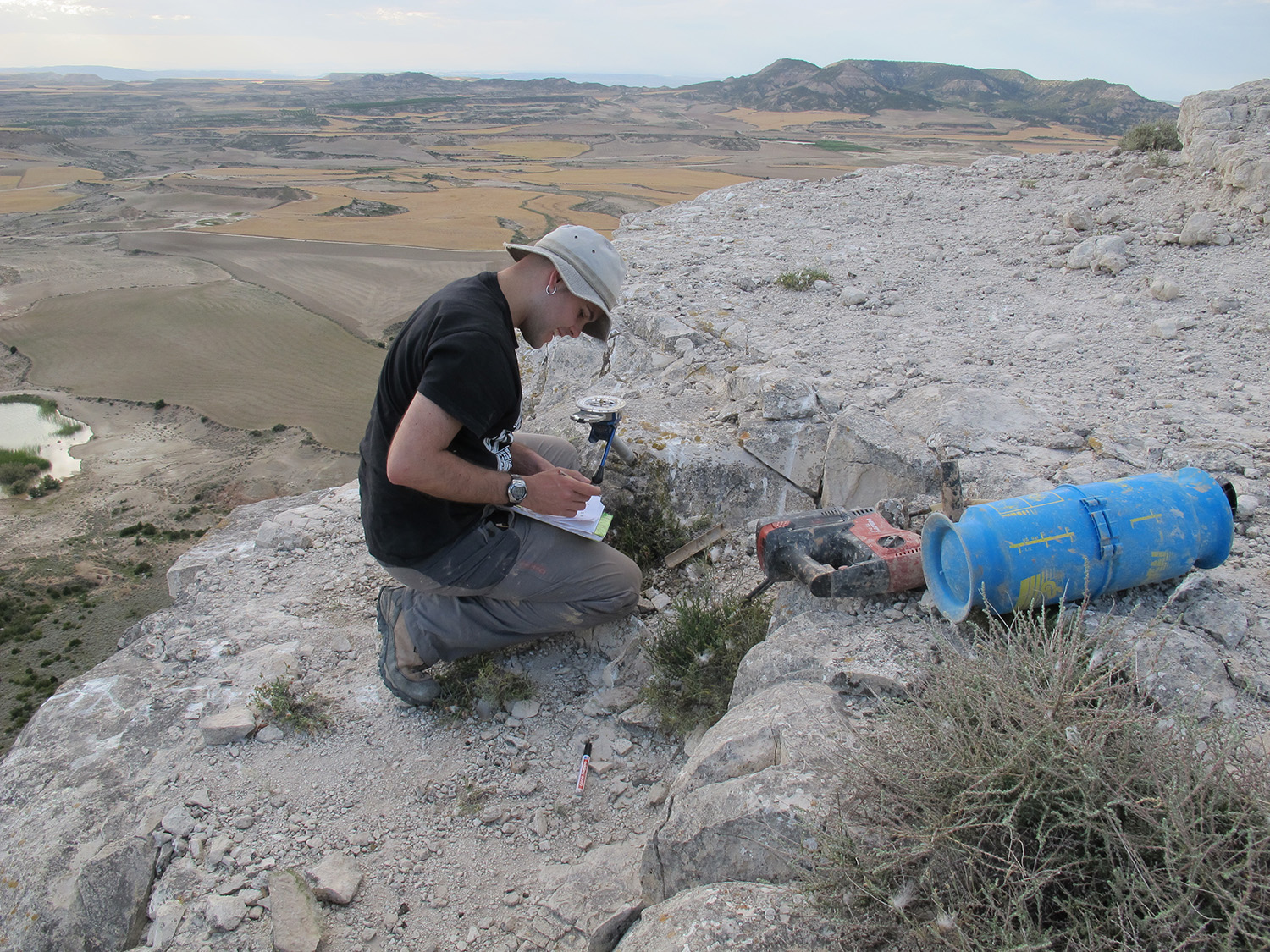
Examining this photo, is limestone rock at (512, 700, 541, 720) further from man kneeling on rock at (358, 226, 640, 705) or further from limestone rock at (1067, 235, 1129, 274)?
limestone rock at (1067, 235, 1129, 274)

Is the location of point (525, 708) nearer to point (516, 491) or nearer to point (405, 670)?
point (405, 670)

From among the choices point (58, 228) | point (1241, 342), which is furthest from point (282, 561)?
point (58, 228)

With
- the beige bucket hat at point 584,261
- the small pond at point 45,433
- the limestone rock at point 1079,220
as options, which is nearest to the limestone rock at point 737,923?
the beige bucket hat at point 584,261

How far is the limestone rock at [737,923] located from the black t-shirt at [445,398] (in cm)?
151

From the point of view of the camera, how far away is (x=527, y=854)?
253 cm

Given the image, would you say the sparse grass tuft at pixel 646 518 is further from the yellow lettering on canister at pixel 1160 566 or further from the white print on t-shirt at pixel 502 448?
the yellow lettering on canister at pixel 1160 566

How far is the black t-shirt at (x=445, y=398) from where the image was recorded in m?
2.32

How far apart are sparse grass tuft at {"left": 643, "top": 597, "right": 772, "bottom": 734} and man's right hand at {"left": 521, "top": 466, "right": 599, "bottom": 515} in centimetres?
67

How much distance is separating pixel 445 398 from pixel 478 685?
136 centimetres

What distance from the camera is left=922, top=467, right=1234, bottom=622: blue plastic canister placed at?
7.09 ft

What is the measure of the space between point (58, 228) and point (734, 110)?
66992mm

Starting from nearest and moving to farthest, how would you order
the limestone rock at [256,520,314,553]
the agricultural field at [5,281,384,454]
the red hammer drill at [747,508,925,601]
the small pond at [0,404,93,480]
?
the red hammer drill at [747,508,925,601] → the limestone rock at [256,520,314,553] → the small pond at [0,404,93,480] → the agricultural field at [5,281,384,454]

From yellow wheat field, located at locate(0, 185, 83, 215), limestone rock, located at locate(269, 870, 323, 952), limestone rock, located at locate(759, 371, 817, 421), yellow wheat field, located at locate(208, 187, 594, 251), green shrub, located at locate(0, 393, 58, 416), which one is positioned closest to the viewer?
limestone rock, located at locate(269, 870, 323, 952)

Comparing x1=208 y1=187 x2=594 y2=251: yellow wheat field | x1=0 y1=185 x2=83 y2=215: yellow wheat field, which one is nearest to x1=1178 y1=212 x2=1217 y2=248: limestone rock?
x1=208 y1=187 x2=594 y2=251: yellow wheat field
